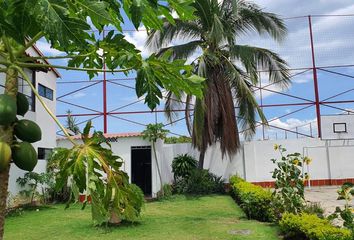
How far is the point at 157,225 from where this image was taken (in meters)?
9.57

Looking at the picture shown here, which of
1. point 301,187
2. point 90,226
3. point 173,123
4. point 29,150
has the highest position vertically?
point 173,123

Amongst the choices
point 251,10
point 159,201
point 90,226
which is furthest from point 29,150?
Result: point 251,10

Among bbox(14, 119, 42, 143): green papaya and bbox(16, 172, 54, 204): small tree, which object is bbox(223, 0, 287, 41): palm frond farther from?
bbox(14, 119, 42, 143): green papaya

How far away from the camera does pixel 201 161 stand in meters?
16.8

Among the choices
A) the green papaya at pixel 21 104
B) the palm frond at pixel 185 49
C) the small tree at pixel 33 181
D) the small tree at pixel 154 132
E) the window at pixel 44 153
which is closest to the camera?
the green papaya at pixel 21 104

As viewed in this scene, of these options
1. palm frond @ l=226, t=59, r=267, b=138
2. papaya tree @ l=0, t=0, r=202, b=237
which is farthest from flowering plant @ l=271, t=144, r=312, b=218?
palm frond @ l=226, t=59, r=267, b=138

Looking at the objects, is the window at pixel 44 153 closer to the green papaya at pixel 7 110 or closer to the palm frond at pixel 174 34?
the palm frond at pixel 174 34

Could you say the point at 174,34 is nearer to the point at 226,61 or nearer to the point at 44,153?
the point at 226,61

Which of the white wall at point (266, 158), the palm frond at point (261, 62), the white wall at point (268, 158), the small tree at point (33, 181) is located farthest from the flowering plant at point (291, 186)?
the white wall at point (268, 158)

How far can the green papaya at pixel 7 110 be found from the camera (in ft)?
5.56

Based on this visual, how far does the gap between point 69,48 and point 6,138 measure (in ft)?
1.54

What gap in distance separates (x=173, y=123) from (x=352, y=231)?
13.2 metres

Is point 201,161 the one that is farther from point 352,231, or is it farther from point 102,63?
point 102,63

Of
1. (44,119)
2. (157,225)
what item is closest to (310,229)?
(157,225)
